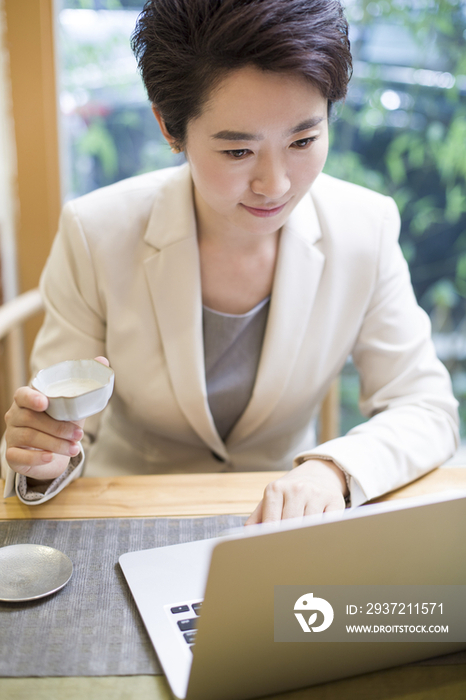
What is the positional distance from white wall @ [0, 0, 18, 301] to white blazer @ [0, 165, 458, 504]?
0.82 meters

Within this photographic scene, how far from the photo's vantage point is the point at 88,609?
2.49ft

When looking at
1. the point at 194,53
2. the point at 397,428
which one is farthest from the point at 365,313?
the point at 194,53

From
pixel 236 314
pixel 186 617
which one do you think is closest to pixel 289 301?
pixel 236 314

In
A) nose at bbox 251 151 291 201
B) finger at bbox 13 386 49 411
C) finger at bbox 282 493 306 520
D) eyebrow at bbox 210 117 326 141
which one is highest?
eyebrow at bbox 210 117 326 141

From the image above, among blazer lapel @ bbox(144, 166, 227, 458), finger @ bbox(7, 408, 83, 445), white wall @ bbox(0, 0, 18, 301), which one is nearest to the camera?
finger @ bbox(7, 408, 83, 445)

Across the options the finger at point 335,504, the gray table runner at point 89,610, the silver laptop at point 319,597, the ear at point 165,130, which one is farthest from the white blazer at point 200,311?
the silver laptop at point 319,597

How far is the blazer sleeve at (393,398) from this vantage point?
3.31 ft

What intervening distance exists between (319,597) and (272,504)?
0.82 ft

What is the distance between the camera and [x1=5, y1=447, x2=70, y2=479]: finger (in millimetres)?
918

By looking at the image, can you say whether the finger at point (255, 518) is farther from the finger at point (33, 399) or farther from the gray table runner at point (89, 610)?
the finger at point (33, 399)

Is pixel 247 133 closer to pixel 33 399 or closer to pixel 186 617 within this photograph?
pixel 33 399

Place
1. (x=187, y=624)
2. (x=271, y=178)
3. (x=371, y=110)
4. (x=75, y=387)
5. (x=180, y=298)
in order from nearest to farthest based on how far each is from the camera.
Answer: (x=187, y=624) → (x=75, y=387) → (x=271, y=178) → (x=180, y=298) → (x=371, y=110)

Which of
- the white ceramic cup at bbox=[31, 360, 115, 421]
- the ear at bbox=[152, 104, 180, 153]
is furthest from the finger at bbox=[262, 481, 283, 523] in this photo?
the ear at bbox=[152, 104, 180, 153]

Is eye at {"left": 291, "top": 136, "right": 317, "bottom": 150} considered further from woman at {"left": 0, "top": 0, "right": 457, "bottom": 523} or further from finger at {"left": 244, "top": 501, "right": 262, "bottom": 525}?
finger at {"left": 244, "top": 501, "right": 262, "bottom": 525}
